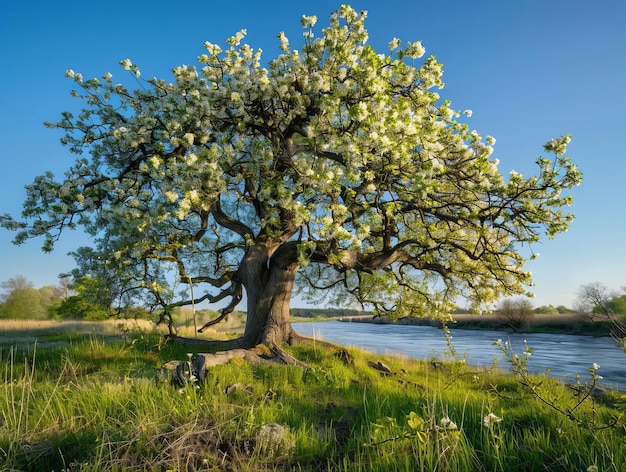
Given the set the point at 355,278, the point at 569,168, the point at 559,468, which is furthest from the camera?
the point at 355,278

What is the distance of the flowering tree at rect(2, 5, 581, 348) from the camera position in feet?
37.9

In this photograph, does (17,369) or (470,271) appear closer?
(17,369)

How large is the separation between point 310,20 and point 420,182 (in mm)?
6067

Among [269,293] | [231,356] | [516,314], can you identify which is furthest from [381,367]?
[516,314]

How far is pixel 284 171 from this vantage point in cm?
1380

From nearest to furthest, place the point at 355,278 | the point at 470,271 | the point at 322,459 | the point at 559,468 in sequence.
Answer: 1. the point at 559,468
2. the point at 322,459
3. the point at 470,271
4. the point at 355,278

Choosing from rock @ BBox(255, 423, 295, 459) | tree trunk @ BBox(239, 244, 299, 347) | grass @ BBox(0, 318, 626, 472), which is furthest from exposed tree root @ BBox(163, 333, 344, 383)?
rock @ BBox(255, 423, 295, 459)

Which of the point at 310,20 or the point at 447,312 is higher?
the point at 310,20

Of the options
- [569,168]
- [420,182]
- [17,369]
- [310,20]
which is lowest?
[17,369]

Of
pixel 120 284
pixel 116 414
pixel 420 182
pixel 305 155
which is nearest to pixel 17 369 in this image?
pixel 120 284

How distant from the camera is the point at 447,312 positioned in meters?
17.6

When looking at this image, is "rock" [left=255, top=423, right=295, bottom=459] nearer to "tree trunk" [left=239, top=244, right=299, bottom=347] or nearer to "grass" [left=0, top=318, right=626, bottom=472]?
"grass" [left=0, top=318, right=626, bottom=472]

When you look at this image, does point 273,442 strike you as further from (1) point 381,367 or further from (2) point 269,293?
(2) point 269,293

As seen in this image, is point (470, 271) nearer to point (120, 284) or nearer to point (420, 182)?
point (420, 182)
